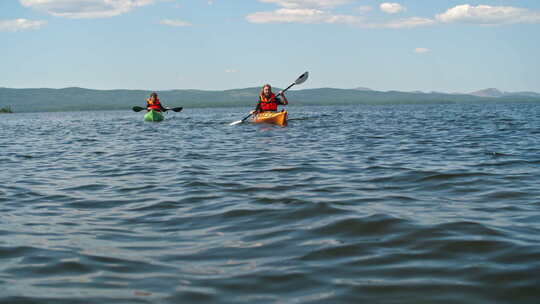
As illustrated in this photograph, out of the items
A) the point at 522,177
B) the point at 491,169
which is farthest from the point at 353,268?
the point at 491,169

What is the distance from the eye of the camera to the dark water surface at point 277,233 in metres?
3.44

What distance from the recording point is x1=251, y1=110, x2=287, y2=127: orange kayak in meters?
21.9

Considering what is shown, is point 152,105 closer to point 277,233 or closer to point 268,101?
point 268,101

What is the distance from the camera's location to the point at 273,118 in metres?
22.4

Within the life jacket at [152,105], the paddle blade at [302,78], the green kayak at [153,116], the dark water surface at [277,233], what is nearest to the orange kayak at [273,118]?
the paddle blade at [302,78]

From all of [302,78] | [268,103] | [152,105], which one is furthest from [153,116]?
[302,78]

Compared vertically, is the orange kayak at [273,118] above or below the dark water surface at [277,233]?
above

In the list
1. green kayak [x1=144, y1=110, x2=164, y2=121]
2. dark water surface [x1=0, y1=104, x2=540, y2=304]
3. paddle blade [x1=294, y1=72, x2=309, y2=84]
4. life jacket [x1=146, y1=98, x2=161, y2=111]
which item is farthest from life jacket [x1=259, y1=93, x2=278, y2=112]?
dark water surface [x1=0, y1=104, x2=540, y2=304]

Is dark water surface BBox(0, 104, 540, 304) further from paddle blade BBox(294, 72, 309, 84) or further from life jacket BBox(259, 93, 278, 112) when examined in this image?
life jacket BBox(259, 93, 278, 112)

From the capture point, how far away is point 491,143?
13.4 meters

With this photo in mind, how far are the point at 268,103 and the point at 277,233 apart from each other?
59.6ft

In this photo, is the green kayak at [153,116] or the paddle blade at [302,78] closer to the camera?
the paddle blade at [302,78]

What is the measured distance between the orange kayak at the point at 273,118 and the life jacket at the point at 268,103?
274 millimetres

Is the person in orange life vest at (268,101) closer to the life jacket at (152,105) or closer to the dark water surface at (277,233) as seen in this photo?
the life jacket at (152,105)
